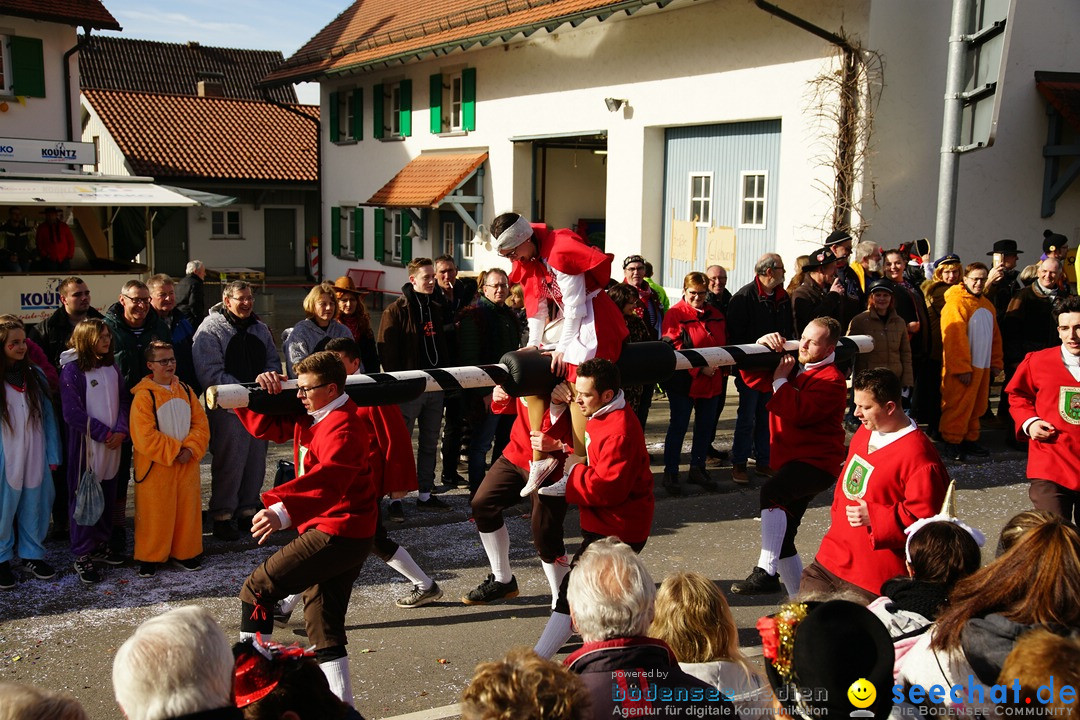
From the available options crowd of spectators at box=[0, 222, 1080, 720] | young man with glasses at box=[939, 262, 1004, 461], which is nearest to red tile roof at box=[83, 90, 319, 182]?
crowd of spectators at box=[0, 222, 1080, 720]

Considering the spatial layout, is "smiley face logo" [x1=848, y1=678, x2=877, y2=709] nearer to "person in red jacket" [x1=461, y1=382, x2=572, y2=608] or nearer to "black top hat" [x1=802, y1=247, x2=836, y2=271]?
"person in red jacket" [x1=461, y1=382, x2=572, y2=608]

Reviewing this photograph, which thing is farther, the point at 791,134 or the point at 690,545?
the point at 791,134

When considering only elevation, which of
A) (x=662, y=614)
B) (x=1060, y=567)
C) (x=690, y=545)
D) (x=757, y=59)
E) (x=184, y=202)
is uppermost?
(x=757, y=59)

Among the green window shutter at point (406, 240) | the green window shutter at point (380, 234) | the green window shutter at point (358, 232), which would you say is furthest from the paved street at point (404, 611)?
the green window shutter at point (358, 232)

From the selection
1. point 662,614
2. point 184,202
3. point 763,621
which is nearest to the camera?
point 763,621

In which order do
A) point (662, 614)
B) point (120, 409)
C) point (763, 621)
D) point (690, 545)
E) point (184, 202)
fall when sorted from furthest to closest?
point (184, 202) < point (690, 545) < point (120, 409) < point (662, 614) < point (763, 621)

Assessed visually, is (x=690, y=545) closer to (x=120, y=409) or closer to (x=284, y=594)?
(x=284, y=594)

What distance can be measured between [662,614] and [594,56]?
16.4 m

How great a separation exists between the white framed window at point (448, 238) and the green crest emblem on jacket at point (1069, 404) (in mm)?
19106

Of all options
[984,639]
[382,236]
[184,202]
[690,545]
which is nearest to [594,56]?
[184,202]

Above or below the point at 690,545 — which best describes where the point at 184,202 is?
above

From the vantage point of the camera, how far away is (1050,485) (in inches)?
232

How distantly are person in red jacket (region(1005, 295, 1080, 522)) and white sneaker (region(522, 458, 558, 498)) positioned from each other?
9.25 ft

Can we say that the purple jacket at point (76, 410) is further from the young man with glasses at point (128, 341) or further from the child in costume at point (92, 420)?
the young man with glasses at point (128, 341)
